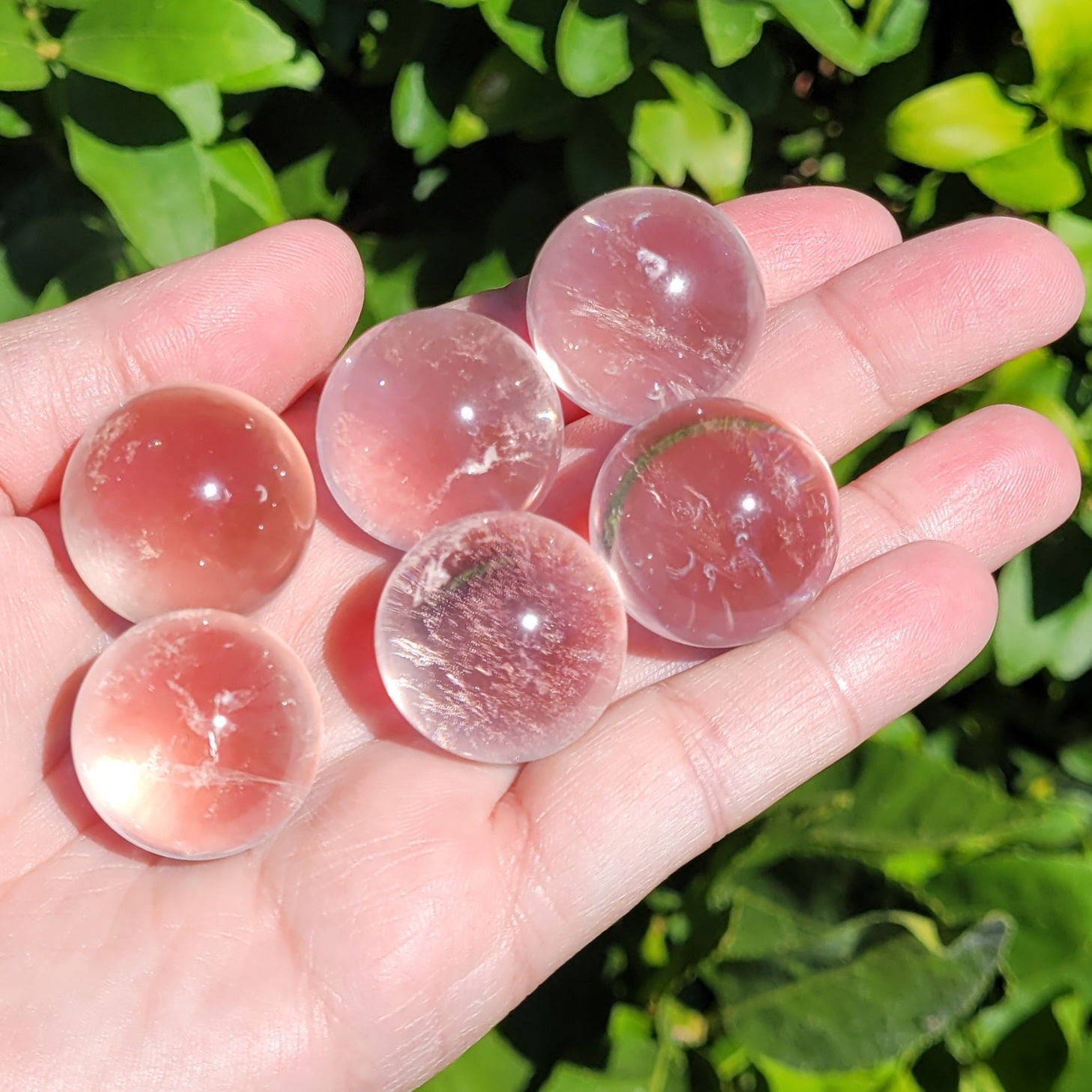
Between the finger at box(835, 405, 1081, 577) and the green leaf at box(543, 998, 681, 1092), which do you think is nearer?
the green leaf at box(543, 998, 681, 1092)

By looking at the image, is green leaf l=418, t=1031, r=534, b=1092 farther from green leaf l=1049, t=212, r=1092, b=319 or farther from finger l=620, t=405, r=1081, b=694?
green leaf l=1049, t=212, r=1092, b=319

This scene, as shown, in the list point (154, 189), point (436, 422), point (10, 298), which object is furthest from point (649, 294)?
point (10, 298)

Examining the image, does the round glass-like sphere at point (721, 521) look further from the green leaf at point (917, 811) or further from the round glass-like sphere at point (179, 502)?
the round glass-like sphere at point (179, 502)

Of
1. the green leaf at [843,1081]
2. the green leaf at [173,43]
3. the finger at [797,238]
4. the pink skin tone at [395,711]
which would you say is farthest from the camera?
the finger at [797,238]

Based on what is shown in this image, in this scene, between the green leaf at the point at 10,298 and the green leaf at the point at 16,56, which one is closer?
the green leaf at the point at 16,56

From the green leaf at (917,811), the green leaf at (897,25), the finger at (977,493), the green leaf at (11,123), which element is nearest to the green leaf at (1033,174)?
the green leaf at (897,25)

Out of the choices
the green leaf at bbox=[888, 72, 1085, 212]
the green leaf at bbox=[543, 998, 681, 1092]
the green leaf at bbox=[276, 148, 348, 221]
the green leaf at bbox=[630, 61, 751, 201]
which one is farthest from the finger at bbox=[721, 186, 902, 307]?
the green leaf at bbox=[543, 998, 681, 1092]

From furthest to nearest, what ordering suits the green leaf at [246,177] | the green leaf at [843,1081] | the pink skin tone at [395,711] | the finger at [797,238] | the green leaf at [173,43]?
the finger at [797,238], the green leaf at [246,177], the green leaf at [843,1081], the green leaf at [173,43], the pink skin tone at [395,711]
